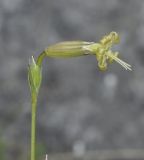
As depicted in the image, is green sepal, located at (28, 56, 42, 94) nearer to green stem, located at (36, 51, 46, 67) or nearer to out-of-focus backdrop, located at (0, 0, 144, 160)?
green stem, located at (36, 51, 46, 67)

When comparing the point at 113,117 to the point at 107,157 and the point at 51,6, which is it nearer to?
the point at 107,157

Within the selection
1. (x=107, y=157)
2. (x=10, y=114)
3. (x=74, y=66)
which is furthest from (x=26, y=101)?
(x=107, y=157)

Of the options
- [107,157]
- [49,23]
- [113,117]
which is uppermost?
[49,23]

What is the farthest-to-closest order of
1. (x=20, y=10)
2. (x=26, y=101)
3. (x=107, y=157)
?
(x=20, y=10)
(x=26, y=101)
(x=107, y=157)

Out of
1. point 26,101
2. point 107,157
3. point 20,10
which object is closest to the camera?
point 107,157

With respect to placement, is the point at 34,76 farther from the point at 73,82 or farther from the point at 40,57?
the point at 73,82

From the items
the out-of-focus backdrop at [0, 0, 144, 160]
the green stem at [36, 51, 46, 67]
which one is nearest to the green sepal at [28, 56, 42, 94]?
the green stem at [36, 51, 46, 67]

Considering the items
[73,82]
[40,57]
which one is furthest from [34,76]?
[73,82]

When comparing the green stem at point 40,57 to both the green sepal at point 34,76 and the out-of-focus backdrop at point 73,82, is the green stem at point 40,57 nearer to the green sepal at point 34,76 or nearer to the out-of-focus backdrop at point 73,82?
the green sepal at point 34,76
